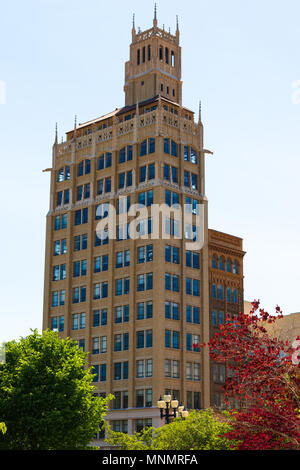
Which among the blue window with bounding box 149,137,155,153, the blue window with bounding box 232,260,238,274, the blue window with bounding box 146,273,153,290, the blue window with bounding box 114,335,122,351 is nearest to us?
the blue window with bounding box 146,273,153,290

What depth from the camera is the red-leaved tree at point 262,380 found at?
→ 25.5 meters

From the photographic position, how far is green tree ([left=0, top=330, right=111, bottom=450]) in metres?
47.8

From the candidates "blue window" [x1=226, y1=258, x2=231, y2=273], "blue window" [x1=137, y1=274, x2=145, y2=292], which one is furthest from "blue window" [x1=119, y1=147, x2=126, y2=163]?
"blue window" [x1=226, y1=258, x2=231, y2=273]

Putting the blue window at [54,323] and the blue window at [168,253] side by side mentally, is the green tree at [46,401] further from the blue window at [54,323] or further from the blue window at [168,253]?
the blue window at [54,323]

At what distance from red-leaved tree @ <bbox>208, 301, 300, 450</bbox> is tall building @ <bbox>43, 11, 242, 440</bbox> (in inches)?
1832

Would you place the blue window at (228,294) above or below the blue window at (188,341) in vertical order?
above

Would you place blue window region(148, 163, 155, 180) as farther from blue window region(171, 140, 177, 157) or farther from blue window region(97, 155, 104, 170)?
blue window region(97, 155, 104, 170)

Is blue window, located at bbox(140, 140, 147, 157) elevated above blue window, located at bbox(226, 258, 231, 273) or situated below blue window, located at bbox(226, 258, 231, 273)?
above

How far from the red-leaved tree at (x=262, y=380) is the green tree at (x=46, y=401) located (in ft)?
76.2

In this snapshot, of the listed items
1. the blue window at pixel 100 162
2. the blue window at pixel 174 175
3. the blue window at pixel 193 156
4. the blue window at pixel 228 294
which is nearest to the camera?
the blue window at pixel 174 175

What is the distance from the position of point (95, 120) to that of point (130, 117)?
279 inches

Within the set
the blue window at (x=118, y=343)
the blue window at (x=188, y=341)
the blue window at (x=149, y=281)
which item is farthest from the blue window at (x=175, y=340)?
the blue window at (x=118, y=343)

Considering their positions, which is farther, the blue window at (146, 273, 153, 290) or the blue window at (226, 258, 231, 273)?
the blue window at (226, 258, 231, 273)

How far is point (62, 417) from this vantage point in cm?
4744
